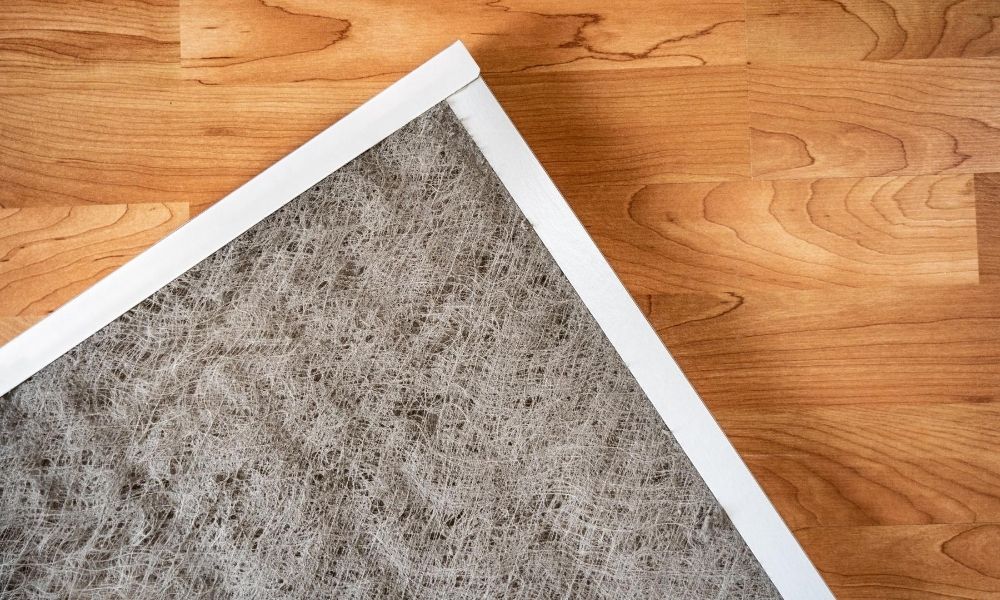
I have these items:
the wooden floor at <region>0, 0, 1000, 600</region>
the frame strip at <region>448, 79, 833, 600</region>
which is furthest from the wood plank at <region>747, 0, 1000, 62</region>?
the frame strip at <region>448, 79, 833, 600</region>

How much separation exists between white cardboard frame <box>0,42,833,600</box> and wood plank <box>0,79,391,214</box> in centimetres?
16

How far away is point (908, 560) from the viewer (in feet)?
2.07

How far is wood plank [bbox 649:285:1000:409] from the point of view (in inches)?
25.1

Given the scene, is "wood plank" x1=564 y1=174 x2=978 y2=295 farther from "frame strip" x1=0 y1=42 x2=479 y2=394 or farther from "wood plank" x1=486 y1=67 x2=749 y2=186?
"frame strip" x1=0 y1=42 x2=479 y2=394

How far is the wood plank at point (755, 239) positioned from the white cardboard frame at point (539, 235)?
152 millimetres

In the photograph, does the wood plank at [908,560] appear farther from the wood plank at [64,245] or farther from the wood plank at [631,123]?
the wood plank at [64,245]

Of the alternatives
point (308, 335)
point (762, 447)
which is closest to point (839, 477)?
point (762, 447)

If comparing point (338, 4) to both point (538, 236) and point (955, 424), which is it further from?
point (955, 424)

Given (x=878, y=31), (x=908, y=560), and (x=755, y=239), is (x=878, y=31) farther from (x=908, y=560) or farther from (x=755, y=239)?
(x=908, y=560)

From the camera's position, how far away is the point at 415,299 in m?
0.49

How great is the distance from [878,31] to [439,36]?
1.26 ft

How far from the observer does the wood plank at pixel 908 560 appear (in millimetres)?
628

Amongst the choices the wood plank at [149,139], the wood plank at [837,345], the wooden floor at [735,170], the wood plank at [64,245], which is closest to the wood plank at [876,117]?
the wooden floor at [735,170]

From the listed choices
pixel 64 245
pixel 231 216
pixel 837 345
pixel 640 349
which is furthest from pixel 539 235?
pixel 64 245
